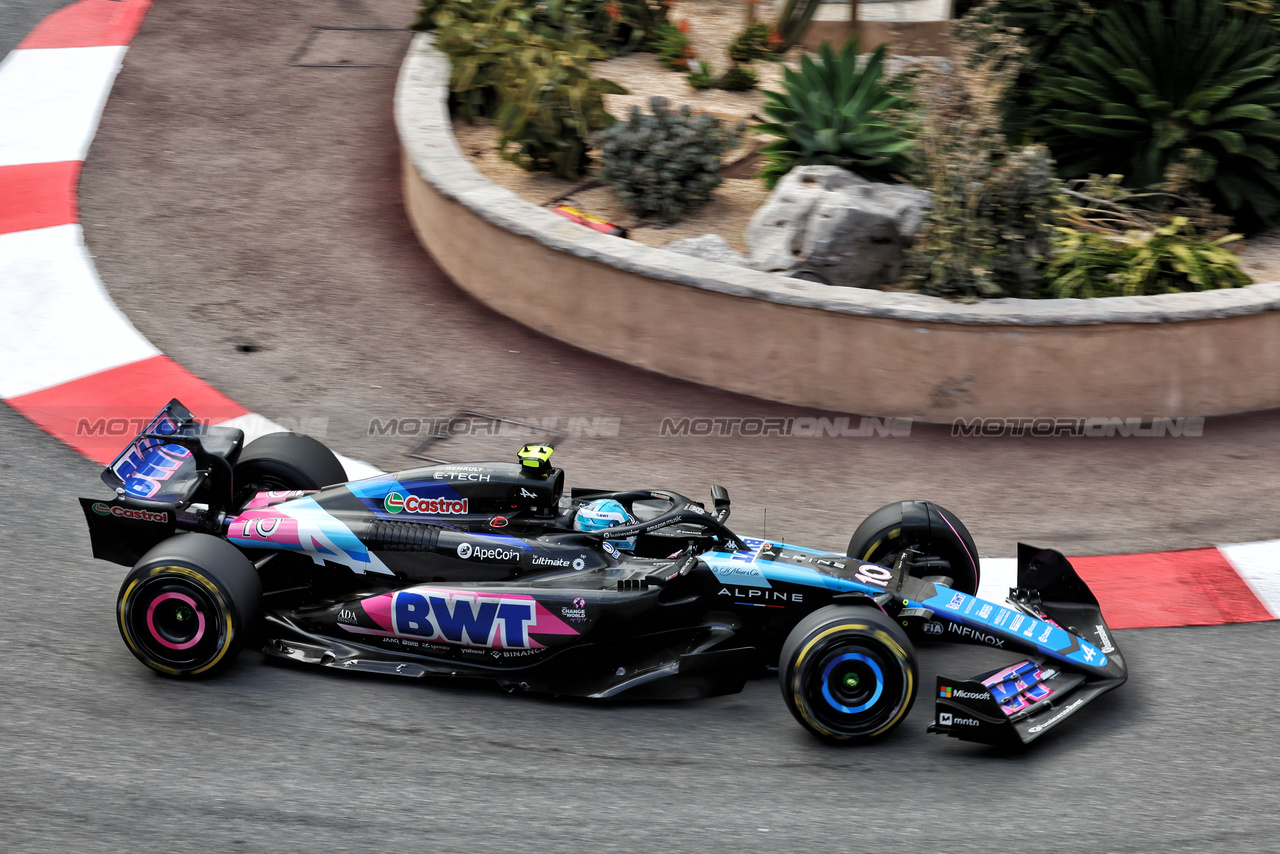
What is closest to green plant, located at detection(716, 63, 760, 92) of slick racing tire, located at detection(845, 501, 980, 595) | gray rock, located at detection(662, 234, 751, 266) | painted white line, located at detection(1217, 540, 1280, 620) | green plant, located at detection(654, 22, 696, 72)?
green plant, located at detection(654, 22, 696, 72)

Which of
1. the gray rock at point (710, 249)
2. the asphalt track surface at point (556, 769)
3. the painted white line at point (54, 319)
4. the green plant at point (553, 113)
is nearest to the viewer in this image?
the asphalt track surface at point (556, 769)

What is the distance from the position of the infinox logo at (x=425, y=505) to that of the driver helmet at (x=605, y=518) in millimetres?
538

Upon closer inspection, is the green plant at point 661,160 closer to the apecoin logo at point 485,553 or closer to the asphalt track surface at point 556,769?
the apecoin logo at point 485,553

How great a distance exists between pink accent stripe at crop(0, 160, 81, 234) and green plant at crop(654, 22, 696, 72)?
544 centimetres

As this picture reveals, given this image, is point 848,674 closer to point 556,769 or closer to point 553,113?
point 556,769

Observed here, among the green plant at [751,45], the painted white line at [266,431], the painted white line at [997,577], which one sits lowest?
the painted white line at [266,431]

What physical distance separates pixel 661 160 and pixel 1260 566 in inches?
193

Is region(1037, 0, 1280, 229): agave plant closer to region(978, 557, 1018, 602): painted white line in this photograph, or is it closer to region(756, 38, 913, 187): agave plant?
region(756, 38, 913, 187): agave plant

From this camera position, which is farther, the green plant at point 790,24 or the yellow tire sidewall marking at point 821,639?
the green plant at point 790,24

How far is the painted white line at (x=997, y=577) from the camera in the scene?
5.94 metres

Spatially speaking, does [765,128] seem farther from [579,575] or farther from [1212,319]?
[579,575]

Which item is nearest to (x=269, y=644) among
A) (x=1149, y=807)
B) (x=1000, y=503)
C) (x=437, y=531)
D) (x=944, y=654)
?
(x=437, y=531)

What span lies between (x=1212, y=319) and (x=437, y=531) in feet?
16.8

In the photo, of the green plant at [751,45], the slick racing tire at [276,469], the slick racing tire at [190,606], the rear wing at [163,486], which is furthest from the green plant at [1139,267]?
the slick racing tire at [190,606]
